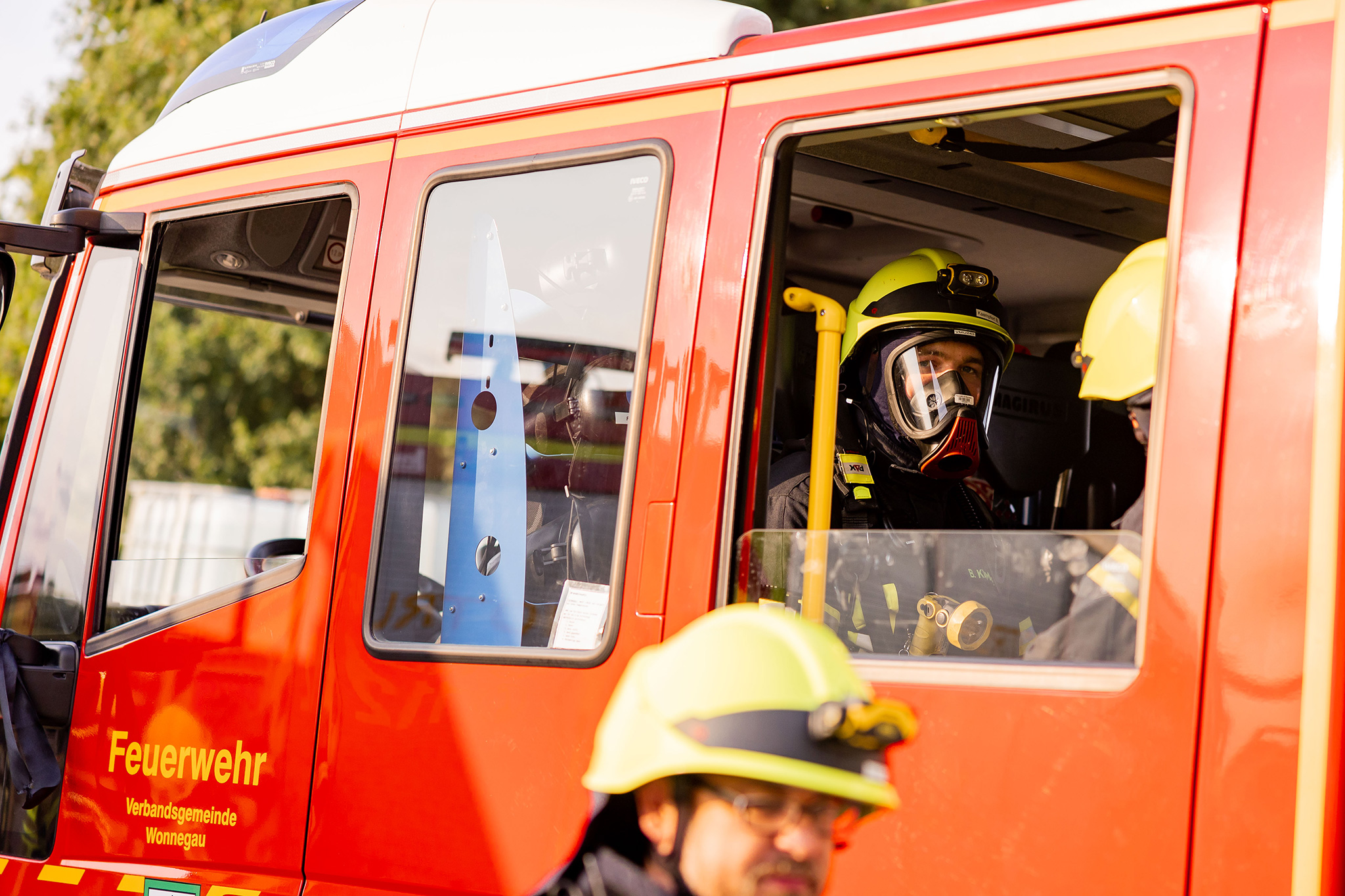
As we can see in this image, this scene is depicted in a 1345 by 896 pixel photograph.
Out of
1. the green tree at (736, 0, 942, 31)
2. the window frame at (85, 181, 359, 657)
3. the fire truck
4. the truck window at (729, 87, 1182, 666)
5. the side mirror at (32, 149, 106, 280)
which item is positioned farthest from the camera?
the green tree at (736, 0, 942, 31)

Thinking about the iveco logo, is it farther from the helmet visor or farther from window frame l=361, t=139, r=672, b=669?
window frame l=361, t=139, r=672, b=669

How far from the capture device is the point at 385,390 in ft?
9.53

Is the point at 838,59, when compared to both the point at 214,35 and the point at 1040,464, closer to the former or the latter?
the point at 1040,464

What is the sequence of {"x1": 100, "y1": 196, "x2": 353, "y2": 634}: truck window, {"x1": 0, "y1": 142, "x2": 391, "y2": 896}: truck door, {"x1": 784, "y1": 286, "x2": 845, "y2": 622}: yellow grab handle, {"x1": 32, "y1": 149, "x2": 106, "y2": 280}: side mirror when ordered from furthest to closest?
Result: 1. {"x1": 32, "y1": 149, "x2": 106, "y2": 280}: side mirror
2. {"x1": 100, "y1": 196, "x2": 353, "y2": 634}: truck window
3. {"x1": 0, "y1": 142, "x2": 391, "y2": 896}: truck door
4. {"x1": 784, "y1": 286, "x2": 845, "y2": 622}: yellow grab handle

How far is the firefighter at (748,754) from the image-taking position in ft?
4.36

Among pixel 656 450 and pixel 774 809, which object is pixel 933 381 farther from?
pixel 774 809

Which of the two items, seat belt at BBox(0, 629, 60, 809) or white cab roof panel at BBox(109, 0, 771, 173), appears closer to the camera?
white cab roof panel at BBox(109, 0, 771, 173)

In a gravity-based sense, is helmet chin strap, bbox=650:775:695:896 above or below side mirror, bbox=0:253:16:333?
below

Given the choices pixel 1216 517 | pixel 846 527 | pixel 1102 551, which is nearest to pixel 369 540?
pixel 846 527

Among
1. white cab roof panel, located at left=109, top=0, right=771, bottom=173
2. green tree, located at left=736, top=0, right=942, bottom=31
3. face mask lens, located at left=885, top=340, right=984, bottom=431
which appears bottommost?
face mask lens, located at left=885, top=340, right=984, bottom=431

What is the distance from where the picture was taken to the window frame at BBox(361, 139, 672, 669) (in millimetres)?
2500

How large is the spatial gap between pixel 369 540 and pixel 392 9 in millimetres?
1330

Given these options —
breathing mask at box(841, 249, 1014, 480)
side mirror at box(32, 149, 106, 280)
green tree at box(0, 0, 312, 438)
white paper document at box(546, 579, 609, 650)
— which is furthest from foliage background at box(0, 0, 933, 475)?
white paper document at box(546, 579, 609, 650)

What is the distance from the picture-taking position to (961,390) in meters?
3.09
